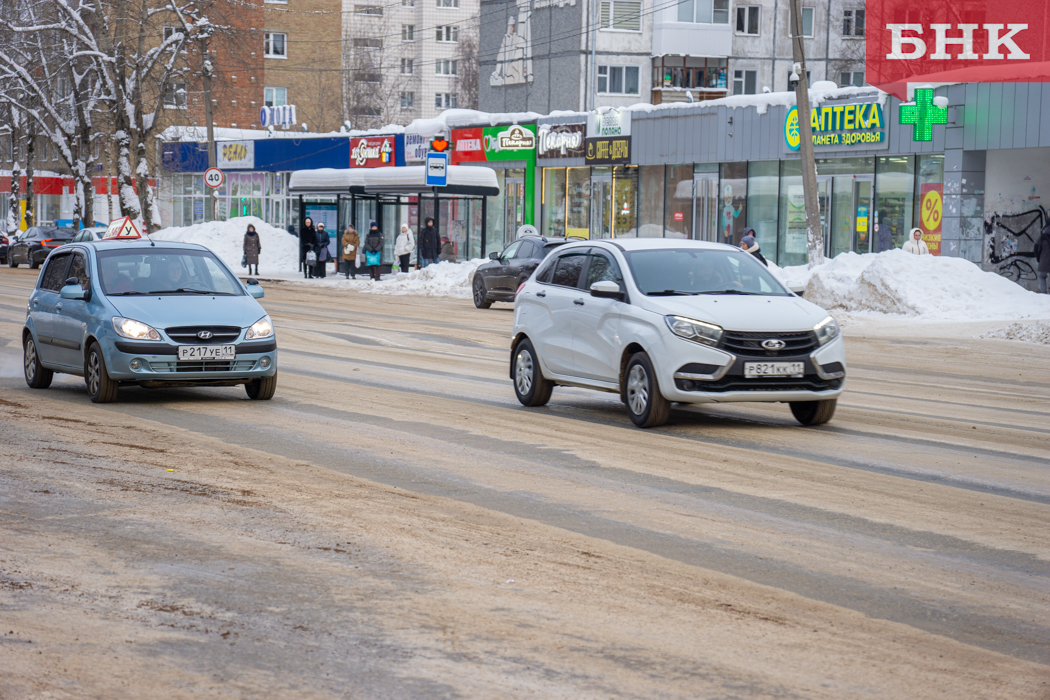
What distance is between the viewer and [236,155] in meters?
65.1

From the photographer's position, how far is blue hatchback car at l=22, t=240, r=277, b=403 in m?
12.7

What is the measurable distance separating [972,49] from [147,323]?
89.0 ft

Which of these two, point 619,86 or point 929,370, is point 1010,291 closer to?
point 929,370

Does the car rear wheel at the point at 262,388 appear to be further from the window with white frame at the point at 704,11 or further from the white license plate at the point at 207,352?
the window with white frame at the point at 704,11

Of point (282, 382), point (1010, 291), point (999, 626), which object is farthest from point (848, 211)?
point (999, 626)

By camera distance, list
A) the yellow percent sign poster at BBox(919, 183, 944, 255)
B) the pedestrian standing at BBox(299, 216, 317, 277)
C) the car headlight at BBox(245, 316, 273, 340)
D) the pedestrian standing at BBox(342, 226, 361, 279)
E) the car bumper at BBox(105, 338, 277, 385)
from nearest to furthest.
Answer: the car bumper at BBox(105, 338, 277, 385) → the car headlight at BBox(245, 316, 273, 340) → the yellow percent sign poster at BBox(919, 183, 944, 255) → the pedestrian standing at BBox(342, 226, 361, 279) → the pedestrian standing at BBox(299, 216, 317, 277)

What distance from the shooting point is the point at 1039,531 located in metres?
7.48

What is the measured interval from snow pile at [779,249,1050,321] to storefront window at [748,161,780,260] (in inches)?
402

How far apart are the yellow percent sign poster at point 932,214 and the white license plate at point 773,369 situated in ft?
78.6

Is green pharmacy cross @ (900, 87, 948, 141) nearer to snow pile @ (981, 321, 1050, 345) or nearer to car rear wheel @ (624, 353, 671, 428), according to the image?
snow pile @ (981, 321, 1050, 345)

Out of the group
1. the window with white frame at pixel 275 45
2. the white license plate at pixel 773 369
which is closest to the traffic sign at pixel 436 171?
the white license plate at pixel 773 369

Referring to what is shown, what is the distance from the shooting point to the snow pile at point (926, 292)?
27.4 metres

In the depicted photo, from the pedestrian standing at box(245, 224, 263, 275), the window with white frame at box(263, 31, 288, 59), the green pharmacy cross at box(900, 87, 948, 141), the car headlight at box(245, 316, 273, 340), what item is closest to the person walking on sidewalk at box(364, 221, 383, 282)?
the pedestrian standing at box(245, 224, 263, 275)

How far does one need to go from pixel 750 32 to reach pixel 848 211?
35.5 metres
